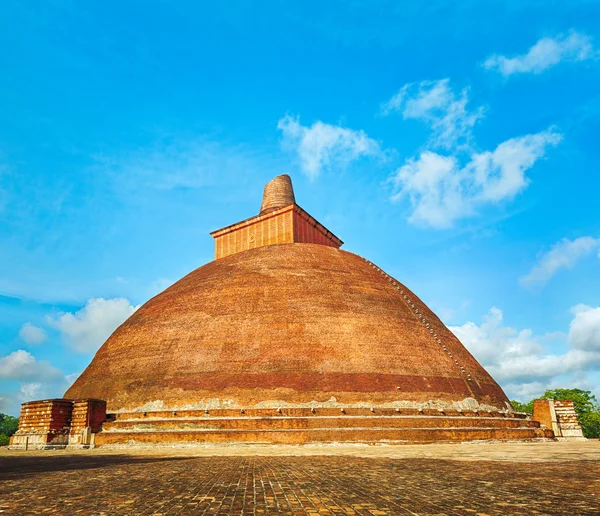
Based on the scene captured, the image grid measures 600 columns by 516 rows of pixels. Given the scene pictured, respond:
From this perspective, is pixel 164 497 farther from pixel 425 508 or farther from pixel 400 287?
pixel 400 287

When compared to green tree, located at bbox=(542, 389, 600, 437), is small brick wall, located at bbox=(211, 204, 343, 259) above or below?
above

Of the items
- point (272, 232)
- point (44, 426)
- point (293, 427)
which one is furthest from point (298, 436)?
point (272, 232)

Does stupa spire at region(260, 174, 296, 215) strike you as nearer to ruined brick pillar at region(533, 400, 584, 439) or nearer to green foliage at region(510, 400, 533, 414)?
ruined brick pillar at region(533, 400, 584, 439)

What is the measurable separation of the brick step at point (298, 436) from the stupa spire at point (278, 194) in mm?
17696

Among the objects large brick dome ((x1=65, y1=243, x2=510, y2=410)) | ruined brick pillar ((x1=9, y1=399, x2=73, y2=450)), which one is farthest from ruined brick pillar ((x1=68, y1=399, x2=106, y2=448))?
large brick dome ((x1=65, y1=243, x2=510, y2=410))

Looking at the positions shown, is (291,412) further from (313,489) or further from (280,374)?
(313,489)

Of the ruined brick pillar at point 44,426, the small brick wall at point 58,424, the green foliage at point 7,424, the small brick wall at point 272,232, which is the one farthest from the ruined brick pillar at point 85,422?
the green foliage at point 7,424

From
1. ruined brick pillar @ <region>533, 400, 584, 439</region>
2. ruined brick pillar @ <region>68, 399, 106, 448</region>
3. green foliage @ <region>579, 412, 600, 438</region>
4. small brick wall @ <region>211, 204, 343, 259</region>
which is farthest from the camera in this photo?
green foliage @ <region>579, 412, 600, 438</region>

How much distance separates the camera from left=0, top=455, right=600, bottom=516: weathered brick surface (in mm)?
4871

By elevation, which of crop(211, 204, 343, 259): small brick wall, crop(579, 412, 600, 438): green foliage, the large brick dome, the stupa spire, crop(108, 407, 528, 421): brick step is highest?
the stupa spire

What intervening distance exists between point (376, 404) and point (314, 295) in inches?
222

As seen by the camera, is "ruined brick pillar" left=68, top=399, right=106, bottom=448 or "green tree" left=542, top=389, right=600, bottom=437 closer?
"ruined brick pillar" left=68, top=399, right=106, bottom=448

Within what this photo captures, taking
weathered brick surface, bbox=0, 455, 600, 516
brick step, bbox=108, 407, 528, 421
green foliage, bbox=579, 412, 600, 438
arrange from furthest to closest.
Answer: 1. green foliage, bbox=579, 412, 600, 438
2. brick step, bbox=108, 407, 528, 421
3. weathered brick surface, bbox=0, 455, 600, 516

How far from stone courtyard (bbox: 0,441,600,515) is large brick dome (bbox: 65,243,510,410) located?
8146 millimetres
